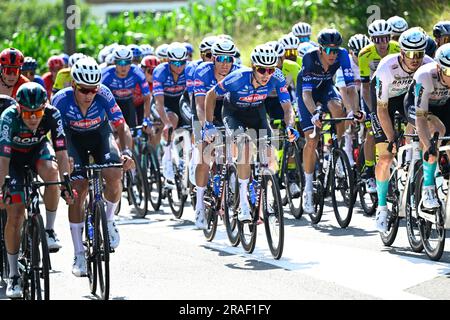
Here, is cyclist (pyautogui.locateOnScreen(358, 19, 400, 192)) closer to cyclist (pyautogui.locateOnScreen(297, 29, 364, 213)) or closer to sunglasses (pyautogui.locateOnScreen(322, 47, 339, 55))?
cyclist (pyautogui.locateOnScreen(297, 29, 364, 213))

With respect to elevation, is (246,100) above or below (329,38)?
below

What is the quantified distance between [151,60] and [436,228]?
855cm

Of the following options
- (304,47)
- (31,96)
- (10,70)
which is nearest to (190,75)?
(304,47)

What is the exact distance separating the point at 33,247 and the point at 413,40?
4.17 m

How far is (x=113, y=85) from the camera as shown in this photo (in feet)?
52.1

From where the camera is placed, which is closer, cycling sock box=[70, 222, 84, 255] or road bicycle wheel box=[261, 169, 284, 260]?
cycling sock box=[70, 222, 84, 255]

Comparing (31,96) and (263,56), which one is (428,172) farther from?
(31,96)

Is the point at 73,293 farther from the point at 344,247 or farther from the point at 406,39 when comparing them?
the point at 406,39

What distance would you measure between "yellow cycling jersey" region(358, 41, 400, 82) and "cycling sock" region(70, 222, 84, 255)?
514 centimetres

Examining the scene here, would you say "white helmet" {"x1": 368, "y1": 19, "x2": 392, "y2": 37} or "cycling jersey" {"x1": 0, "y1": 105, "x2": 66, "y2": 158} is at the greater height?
"white helmet" {"x1": 368, "y1": 19, "x2": 392, "y2": 37}

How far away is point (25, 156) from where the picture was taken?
9.62 meters

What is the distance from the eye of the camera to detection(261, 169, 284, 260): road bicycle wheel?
11.0 metres

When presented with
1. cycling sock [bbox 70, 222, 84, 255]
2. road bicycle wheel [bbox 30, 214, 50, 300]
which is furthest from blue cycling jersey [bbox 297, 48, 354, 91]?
road bicycle wheel [bbox 30, 214, 50, 300]

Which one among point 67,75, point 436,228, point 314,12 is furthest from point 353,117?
point 314,12
